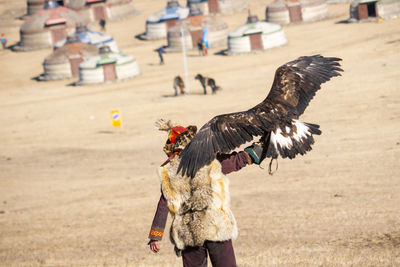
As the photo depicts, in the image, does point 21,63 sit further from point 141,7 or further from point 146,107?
point 146,107

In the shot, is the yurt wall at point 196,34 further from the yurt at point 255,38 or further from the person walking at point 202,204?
the person walking at point 202,204

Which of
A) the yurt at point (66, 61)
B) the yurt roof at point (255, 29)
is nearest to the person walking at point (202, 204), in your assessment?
the yurt roof at point (255, 29)

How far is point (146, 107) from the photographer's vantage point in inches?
1207

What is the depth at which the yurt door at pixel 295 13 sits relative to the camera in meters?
52.8

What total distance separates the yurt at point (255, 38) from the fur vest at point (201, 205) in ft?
129

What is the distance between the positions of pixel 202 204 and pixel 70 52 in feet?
142

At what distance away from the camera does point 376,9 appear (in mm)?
46281

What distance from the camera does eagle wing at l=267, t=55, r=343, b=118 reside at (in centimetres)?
602

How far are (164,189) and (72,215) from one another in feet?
26.7

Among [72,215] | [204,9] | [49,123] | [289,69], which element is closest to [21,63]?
[204,9]

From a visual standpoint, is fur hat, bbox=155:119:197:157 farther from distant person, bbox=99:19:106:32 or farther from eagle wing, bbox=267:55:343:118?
distant person, bbox=99:19:106:32

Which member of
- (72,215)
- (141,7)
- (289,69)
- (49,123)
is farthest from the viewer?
(141,7)

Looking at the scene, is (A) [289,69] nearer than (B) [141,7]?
Yes

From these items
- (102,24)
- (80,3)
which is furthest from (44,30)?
(80,3)
